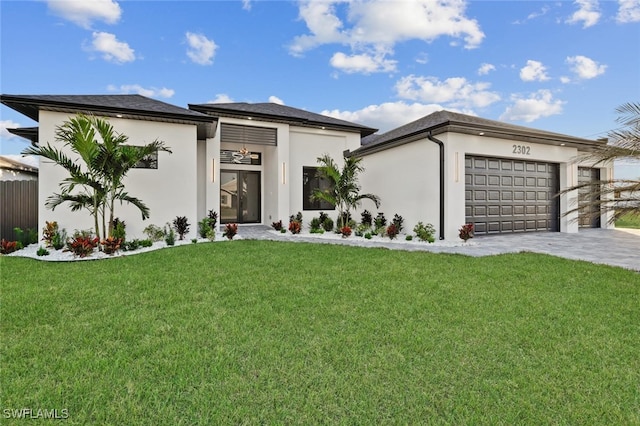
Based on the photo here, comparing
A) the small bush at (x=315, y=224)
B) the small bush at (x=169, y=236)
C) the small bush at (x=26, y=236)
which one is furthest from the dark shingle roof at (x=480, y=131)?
the small bush at (x=26, y=236)

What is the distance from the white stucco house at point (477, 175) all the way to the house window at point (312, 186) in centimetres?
280

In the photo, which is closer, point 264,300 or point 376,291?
point 264,300

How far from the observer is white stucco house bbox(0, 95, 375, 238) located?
878 cm

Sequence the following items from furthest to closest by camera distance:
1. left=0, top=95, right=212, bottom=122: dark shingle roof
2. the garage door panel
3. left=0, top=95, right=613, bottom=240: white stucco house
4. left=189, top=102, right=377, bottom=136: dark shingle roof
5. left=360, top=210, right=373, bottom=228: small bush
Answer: left=360, top=210, right=373, bottom=228: small bush < left=189, top=102, right=377, bottom=136: dark shingle roof < the garage door panel < left=0, top=95, right=613, bottom=240: white stucco house < left=0, top=95, right=212, bottom=122: dark shingle roof

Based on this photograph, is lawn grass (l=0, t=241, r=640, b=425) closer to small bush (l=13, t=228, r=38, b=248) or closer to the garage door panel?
small bush (l=13, t=228, r=38, b=248)

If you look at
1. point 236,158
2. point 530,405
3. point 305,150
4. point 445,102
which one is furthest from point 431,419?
point 445,102

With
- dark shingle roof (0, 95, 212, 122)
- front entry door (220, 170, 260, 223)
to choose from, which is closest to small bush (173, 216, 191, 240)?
dark shingle roof (0, 95, 212, 122)

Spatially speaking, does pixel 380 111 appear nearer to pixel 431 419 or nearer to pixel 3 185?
pixel 3 185

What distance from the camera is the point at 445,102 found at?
17.8 metres

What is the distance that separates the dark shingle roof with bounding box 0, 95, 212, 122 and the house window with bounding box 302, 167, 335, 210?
554cm

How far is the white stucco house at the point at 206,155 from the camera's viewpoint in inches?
346

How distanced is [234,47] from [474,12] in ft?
29.4

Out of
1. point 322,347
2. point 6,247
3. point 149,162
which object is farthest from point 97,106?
point 322,347

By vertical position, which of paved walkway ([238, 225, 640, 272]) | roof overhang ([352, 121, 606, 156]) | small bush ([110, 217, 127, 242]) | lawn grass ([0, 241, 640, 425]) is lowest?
lawn grass ([0, 241, 640, 425])
